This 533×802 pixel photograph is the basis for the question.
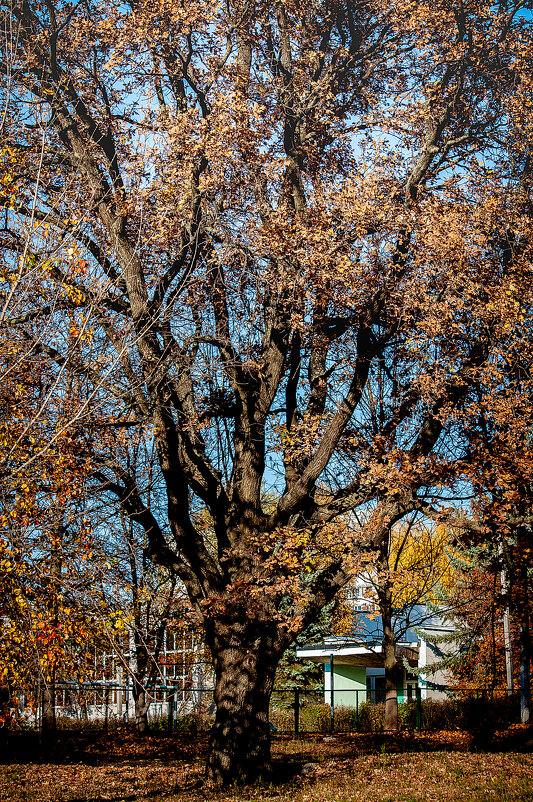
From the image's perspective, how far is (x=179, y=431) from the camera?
11.3 meters

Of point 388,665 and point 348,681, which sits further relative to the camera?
point 348,681

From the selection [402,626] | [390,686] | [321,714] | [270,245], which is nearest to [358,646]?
[321,714]

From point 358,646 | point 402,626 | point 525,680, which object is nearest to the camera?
point 525,680

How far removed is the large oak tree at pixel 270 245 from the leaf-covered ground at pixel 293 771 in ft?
3.93

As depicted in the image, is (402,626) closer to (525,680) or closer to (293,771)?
(525,680)

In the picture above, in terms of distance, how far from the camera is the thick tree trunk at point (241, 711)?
10.3m

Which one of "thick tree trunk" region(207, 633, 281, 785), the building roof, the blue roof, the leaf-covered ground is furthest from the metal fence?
"thick tree trunk" region(207, 633, 281, 785)

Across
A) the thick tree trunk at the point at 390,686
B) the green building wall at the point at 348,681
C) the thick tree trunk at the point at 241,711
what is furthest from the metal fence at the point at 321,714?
the thick tree trunk at the point at 241,711

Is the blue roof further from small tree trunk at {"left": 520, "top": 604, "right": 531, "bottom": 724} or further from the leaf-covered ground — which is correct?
the leaf-covered ground

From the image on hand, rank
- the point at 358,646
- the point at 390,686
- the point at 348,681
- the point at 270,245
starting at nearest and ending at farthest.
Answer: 1. the point at 270,245
2. the point at 390,686
3. the point at 358,646
4. the point at 348,681

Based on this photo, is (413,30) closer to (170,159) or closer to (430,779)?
(170,159)

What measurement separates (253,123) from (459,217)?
351cm

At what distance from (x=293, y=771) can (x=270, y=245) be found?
860 centimetres

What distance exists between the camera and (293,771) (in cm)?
1177
